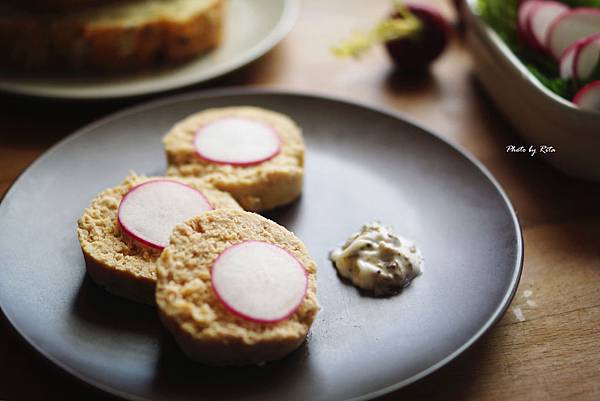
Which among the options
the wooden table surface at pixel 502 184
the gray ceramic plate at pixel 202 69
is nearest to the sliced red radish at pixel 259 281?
the wooden table surface at pixel 502 184

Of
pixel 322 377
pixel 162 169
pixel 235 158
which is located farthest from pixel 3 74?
pixel 322 377

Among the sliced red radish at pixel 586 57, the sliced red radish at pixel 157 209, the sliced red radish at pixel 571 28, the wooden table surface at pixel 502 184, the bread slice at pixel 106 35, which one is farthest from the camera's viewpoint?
the bread slice at pixel 106 35

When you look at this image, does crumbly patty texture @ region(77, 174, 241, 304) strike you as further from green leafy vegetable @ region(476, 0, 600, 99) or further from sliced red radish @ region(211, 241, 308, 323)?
green leafy vegetable @ region(476, 0, 600, 99)

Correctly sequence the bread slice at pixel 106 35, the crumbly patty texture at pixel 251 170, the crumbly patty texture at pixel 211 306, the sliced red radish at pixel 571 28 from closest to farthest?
the crumbly patty texture at pixel 211 306 < the crumbly patty texture at pixel 251 170 < the sliced red radish at pixel 571 28 < the bread slice at pixel 106 35

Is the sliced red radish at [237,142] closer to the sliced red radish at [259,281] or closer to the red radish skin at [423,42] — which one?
the sliced red radish at [259,281]

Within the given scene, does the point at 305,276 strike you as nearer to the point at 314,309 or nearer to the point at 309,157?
the point at 314,309
